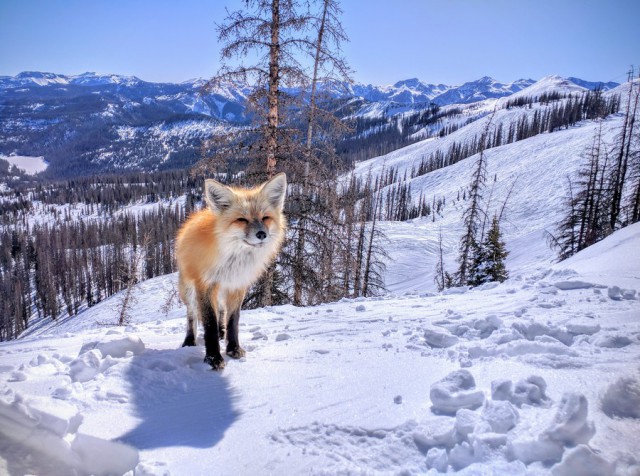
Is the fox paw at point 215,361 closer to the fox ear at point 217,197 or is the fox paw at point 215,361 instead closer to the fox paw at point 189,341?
the fox paw at point 189,341

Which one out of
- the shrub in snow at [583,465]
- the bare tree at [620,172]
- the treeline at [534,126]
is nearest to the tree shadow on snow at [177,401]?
the shrub in snow at [583,465]

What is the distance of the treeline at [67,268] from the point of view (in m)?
67.6

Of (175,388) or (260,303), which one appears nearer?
(175,388)

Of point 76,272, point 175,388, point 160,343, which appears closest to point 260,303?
point 160,343

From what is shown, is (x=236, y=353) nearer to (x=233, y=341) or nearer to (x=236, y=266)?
(x=233, y=341)

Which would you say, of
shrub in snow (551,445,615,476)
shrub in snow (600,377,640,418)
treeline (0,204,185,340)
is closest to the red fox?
shrub in snow (551,445,615,476)

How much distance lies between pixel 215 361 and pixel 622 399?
11.6 feet

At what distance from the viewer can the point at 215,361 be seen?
3754 mm

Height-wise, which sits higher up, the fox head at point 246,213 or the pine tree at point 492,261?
the fox head at point 246,213

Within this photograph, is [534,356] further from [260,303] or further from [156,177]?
[156,177]

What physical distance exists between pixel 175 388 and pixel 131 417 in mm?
599

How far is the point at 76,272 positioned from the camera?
260 ft

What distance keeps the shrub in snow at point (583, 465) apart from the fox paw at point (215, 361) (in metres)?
3.12

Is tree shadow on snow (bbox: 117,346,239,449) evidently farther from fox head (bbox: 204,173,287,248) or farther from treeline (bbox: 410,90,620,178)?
treeline (bbox: 410,90,620,178)
